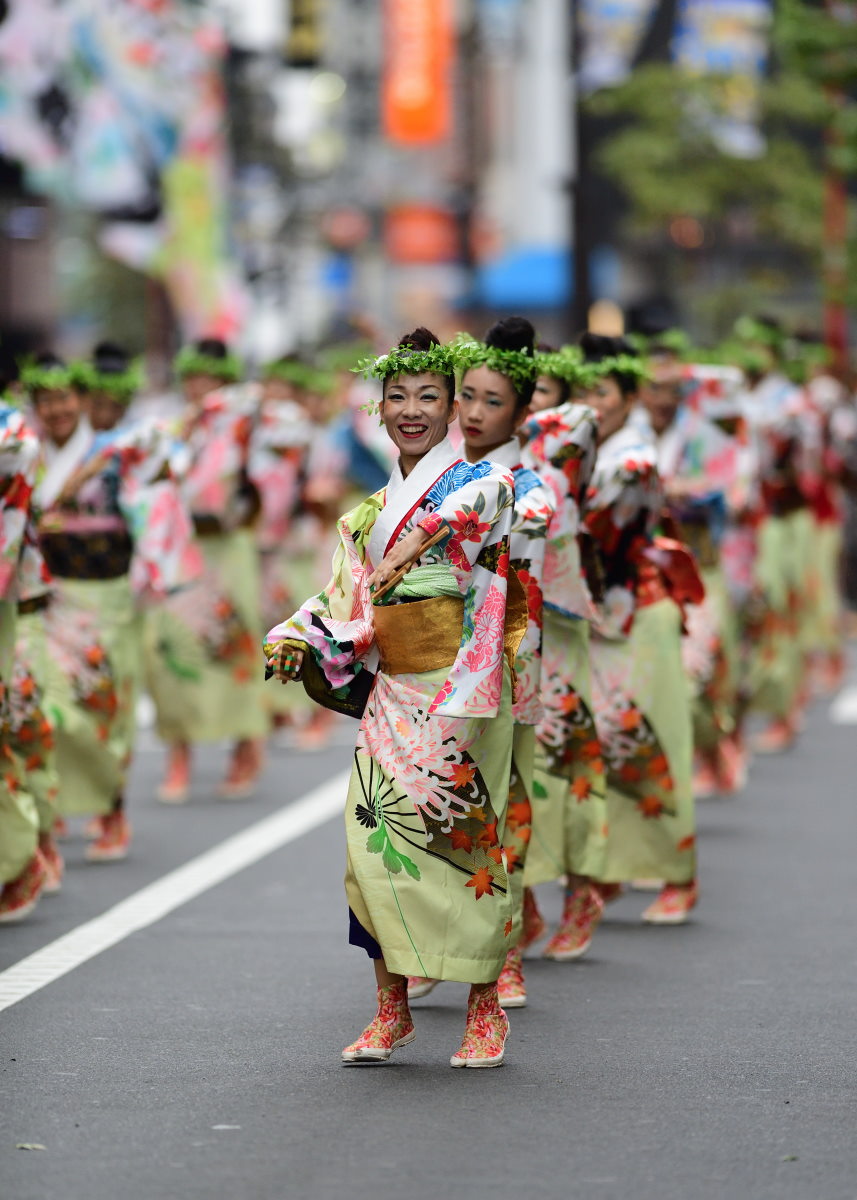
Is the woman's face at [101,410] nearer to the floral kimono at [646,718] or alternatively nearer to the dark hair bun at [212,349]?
the dark hair bun at [212,349]

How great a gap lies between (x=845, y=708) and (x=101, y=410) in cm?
730

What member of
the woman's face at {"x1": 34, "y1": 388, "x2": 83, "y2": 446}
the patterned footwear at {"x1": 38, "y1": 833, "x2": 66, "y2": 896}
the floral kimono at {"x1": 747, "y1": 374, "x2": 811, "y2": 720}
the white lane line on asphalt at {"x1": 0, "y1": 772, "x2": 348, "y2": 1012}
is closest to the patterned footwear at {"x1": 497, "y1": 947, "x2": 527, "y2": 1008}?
the white lane line on asphalt at {"x1": 0, "y1": 772, "x2": 348, "y2": 1012}

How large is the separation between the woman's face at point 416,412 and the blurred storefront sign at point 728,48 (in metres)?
23.4

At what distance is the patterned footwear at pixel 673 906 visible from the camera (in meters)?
8.34

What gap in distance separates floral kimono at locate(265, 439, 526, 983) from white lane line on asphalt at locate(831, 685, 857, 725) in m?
9.35

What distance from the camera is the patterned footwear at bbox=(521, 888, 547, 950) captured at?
7.58 meters

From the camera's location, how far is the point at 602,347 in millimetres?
7977

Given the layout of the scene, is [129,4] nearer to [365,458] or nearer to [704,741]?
[365,458]

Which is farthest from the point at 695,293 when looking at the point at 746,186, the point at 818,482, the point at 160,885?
the point at 160,885

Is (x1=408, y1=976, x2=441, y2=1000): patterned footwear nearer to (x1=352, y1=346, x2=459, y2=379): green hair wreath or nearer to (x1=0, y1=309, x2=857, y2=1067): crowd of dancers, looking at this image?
(x1=0, y1=309, x2=857, y2=1067): crowd of dancers

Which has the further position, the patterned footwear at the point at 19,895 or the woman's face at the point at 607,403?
the patterned footwear at the point at 19,895

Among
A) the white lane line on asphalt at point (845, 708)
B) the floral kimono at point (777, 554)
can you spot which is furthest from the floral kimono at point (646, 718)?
the white lane line on asphalt at point (845, 708)

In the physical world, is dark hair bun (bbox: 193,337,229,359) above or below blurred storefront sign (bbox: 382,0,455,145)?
below

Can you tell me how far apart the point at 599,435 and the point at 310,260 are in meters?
35.0
